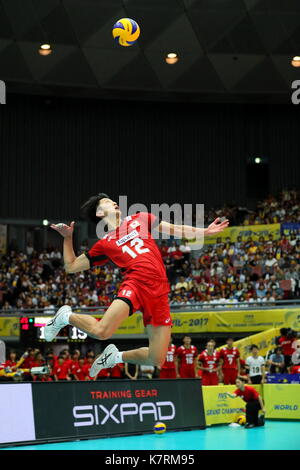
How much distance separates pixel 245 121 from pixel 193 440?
3435cm

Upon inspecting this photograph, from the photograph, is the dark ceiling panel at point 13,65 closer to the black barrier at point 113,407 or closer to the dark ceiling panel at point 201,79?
the dark ceiling panel at point 201,79

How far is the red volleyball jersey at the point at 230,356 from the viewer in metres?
25.6

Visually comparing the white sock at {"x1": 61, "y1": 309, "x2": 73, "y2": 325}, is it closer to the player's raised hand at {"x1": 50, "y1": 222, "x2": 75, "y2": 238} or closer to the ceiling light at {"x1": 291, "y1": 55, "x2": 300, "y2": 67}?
the player's raised hand at {"x1": 50, "y1": 222, "x2": 75, "y2": 238}

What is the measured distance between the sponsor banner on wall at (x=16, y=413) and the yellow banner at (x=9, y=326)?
52.9 feet

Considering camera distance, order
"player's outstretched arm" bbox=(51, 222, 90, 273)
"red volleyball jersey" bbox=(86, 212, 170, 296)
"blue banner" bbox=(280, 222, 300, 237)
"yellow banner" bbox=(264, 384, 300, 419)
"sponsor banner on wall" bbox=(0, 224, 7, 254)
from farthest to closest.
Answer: "sponsor banner on wall" bbox=(0, 224, 7, 254) < "blue banner" bbox=(280, 222, 300, 237) < "yellow banner" bbox=(264, 384, 300, 419) < "player's outstretched arm" bbox=(51, 222, 90, 273) < "red volleyball jersey" bbox=(86, 212, 170, 296)

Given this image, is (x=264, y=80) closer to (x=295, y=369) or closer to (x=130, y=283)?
(x=295, y=369)

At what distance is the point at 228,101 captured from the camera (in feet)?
160

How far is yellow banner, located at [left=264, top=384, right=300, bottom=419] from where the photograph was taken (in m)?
24.9

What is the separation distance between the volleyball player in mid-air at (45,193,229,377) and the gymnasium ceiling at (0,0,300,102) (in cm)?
3202

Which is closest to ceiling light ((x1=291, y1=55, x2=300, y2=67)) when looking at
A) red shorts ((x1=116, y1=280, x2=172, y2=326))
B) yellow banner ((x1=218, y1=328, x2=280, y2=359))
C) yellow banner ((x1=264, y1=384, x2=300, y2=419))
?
yellow banner ((x1=218, y1=328, x2=280, y2=359))

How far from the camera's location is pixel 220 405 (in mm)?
23812

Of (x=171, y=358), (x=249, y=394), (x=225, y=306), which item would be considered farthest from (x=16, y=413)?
(x=225, y=306)

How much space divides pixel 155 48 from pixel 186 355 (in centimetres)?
2241
